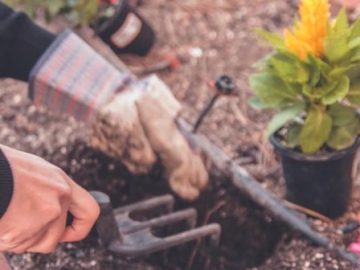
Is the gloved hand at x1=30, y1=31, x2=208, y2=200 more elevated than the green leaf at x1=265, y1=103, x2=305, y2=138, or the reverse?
the green leaf at x1=265, y1=103, x2=305, y2=138

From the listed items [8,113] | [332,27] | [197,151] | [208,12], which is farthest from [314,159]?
[208,12]

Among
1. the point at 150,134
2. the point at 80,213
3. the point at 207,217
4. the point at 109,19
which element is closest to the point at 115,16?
the point at 109,19

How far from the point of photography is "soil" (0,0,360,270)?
1.69 m

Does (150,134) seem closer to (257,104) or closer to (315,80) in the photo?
(257,104)

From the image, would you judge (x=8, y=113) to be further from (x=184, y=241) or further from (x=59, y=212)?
(x=59, y=212)

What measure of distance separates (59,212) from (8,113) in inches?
42.5

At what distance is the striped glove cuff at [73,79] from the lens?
1902mm

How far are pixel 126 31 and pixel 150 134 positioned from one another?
0.70 meters

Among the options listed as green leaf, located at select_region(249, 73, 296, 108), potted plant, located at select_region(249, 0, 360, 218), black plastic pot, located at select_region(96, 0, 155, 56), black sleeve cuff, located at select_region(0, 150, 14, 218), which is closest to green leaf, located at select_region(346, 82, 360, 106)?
potted plant, located at select_region(249, 0, 360, 218)

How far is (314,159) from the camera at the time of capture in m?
1.60

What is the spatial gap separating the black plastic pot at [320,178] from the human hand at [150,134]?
0.89 ft

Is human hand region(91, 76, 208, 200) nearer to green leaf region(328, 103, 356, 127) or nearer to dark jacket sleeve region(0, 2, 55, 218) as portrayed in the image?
dark jacket sleeve region(0, 2, 55, 218)

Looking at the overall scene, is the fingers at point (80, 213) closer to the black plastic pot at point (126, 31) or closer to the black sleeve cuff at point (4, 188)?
the black sleeve cuff at point (4, 188)

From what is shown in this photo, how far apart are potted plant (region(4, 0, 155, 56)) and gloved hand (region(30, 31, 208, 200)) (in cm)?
51
